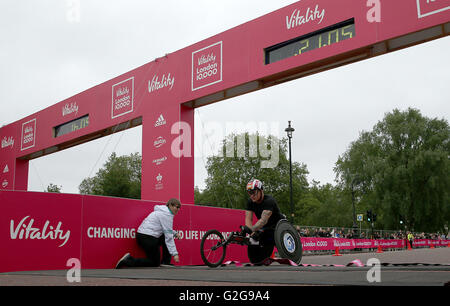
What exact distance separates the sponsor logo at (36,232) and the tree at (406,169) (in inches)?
1362

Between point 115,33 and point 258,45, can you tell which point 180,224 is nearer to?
point 258,45

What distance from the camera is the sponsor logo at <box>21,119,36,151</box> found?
2124 cm

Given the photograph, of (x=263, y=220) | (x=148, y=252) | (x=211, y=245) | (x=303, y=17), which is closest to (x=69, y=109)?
(x=303, y=17)

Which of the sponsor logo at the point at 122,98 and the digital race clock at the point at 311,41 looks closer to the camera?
the digital race clock at the point at 311,41

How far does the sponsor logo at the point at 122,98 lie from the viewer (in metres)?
15.9

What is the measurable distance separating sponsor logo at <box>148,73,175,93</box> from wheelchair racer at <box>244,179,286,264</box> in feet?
25.7

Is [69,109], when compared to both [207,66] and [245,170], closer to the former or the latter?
[207,66]

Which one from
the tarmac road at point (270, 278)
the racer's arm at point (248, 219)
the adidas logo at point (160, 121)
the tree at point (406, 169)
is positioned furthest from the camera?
the tree at point (406, 169)

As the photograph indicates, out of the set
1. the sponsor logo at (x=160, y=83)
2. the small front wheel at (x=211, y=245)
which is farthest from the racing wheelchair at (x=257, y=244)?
the sponsor logo at (x=160, y=83)

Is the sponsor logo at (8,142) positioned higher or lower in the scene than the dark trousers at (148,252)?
higher

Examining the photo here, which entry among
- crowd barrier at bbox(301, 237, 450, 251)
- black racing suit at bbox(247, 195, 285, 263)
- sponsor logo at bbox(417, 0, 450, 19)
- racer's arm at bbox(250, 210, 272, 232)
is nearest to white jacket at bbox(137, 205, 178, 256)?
black racing suit at bbox(247, 195, 285, 263)

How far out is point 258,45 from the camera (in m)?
12.6

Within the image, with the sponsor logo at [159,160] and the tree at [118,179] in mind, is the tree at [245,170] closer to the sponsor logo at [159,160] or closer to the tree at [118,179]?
the tree at [118,179]

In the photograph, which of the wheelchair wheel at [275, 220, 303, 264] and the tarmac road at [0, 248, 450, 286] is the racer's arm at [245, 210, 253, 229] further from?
the tarmac road at [0, 248, 450, 286]
